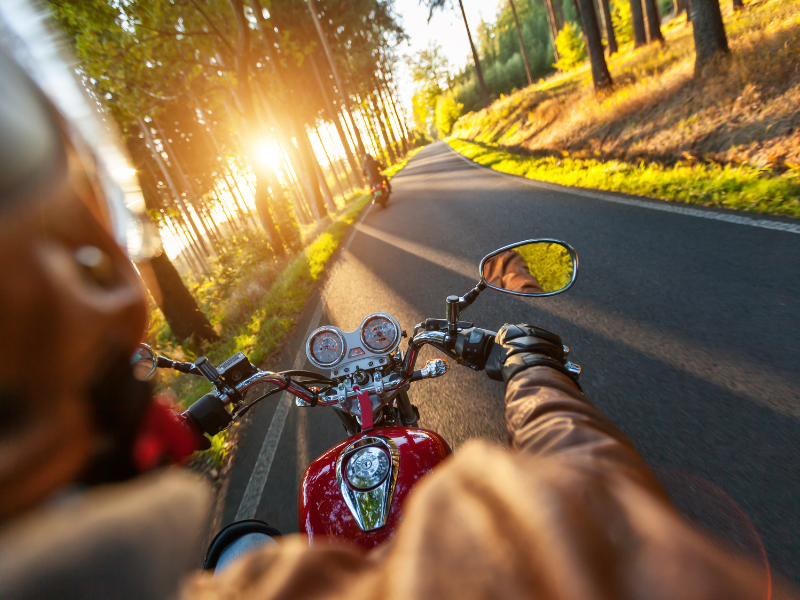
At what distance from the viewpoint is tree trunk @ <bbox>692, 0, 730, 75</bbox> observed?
7.00 metres

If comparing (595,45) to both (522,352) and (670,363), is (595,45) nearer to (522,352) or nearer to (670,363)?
(670,363)

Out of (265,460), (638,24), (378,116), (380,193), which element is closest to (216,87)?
(380,193)

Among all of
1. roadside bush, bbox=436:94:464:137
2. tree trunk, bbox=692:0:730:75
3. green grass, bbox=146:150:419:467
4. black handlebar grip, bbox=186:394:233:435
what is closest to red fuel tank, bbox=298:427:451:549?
black handlebar grip, bbox=186:394:233:435

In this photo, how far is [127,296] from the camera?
63 cm

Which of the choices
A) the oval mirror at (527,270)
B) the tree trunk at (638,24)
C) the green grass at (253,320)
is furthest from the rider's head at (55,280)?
the tree trunk at (638,24)

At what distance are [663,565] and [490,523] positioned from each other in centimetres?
16

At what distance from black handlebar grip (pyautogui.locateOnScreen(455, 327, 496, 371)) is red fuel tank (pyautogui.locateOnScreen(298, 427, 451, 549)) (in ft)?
1.13

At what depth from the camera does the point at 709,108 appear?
6387 mm

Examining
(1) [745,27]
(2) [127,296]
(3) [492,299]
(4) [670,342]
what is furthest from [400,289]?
(1) [745,27]

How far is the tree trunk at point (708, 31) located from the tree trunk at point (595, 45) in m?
3.03

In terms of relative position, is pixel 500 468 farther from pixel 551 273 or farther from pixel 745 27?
pixel 745 27

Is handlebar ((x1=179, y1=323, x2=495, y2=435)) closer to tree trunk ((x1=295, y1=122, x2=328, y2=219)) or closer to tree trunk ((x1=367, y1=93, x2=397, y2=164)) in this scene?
tree trunk ((x1=295, y1=122, x2=328, y2=219))

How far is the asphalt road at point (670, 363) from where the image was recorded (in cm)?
170

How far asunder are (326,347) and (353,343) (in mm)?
143
